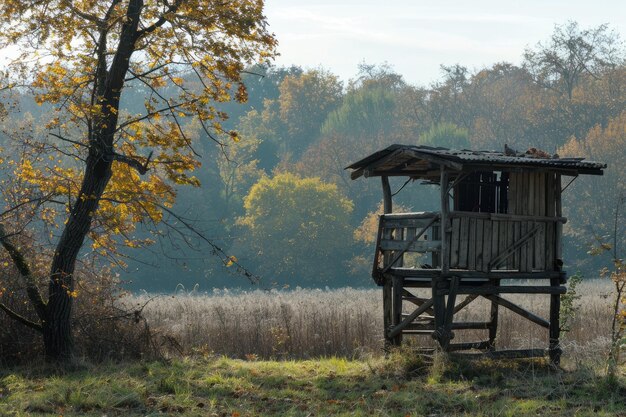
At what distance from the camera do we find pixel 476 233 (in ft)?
59.1

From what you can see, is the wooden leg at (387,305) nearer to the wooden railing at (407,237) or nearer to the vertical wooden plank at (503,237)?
the wooden railing at (407,237)

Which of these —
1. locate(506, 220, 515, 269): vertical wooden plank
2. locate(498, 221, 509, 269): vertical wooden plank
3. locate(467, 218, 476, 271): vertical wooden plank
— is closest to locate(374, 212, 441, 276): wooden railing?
locate(467, 218, 476, 271): vertical wooden plank

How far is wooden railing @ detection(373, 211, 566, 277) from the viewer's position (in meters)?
17.9

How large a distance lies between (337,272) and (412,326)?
48.0 meters

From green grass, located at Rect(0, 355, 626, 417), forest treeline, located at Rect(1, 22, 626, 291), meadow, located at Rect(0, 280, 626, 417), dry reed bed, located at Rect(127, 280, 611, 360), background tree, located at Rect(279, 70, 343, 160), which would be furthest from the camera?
Result: background tree, located at Rect(279, 70, 343, 160)

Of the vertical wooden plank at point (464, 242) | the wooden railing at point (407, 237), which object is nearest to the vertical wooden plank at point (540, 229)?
the vertical wooden plank at point (464, 242)

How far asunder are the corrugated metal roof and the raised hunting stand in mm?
20

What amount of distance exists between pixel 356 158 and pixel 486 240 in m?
57.7

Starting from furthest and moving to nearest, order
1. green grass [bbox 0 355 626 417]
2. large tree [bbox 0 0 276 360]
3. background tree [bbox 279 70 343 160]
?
background tree [bbox 279 70 343 160], large tree [bbox 0 0 276 360], green grass [bbox 0 355 626 417]

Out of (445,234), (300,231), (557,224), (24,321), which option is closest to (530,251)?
(557,224)

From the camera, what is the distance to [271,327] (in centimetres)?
2322

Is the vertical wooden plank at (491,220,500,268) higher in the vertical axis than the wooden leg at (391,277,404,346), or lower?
higher

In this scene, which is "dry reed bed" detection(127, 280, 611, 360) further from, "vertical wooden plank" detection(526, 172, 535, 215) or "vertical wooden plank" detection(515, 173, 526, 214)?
"vertical wooden plank" detection(515, 173, 526, 214)

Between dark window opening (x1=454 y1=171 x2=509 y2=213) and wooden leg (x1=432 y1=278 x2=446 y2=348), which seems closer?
wooden leg (x1=432 y1=278 x2=446 y2=348)
